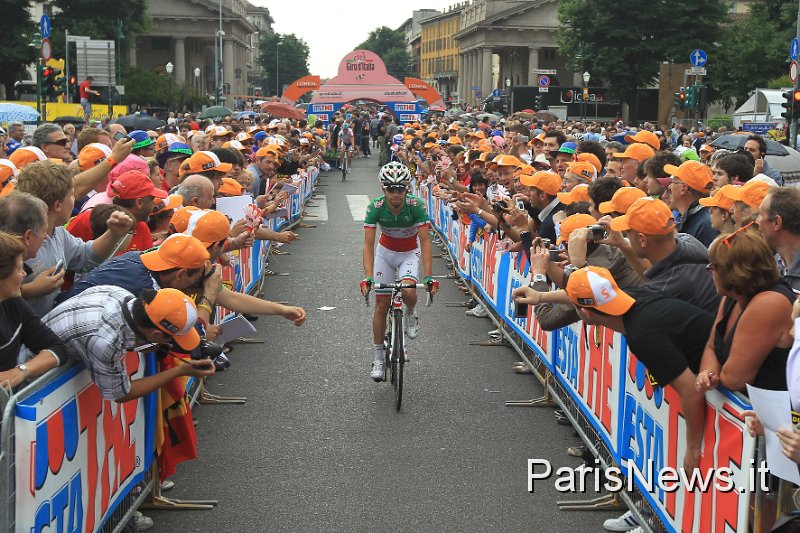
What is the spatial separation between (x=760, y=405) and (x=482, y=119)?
38.1m

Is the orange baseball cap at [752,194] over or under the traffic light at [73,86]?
under

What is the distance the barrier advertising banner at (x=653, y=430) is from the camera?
4477 millimetres

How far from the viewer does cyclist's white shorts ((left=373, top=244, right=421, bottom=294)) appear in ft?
31.6

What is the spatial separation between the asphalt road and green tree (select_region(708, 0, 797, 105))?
165ft

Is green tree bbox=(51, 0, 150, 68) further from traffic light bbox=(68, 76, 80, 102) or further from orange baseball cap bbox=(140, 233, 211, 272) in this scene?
orange baseball cap bbox=(140, 233, 211, 272)

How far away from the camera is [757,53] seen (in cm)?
5953

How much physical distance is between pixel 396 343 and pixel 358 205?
19.4 meters

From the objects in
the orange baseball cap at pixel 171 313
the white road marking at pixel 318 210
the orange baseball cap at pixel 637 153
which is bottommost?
the white road marking at pixel 318 210

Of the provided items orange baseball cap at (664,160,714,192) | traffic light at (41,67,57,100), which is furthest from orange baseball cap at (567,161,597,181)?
traffic light at (41,67,57,100)

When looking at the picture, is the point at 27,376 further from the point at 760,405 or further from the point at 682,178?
the point at 682,178

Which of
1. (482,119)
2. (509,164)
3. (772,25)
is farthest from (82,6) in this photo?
(509,164)

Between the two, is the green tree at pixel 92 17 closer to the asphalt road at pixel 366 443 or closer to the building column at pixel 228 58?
the building column at pixel 228 58

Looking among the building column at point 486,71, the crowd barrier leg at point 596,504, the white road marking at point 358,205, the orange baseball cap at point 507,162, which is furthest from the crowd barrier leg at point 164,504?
the building column at point 486,71

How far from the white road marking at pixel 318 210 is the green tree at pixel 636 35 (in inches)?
1758
